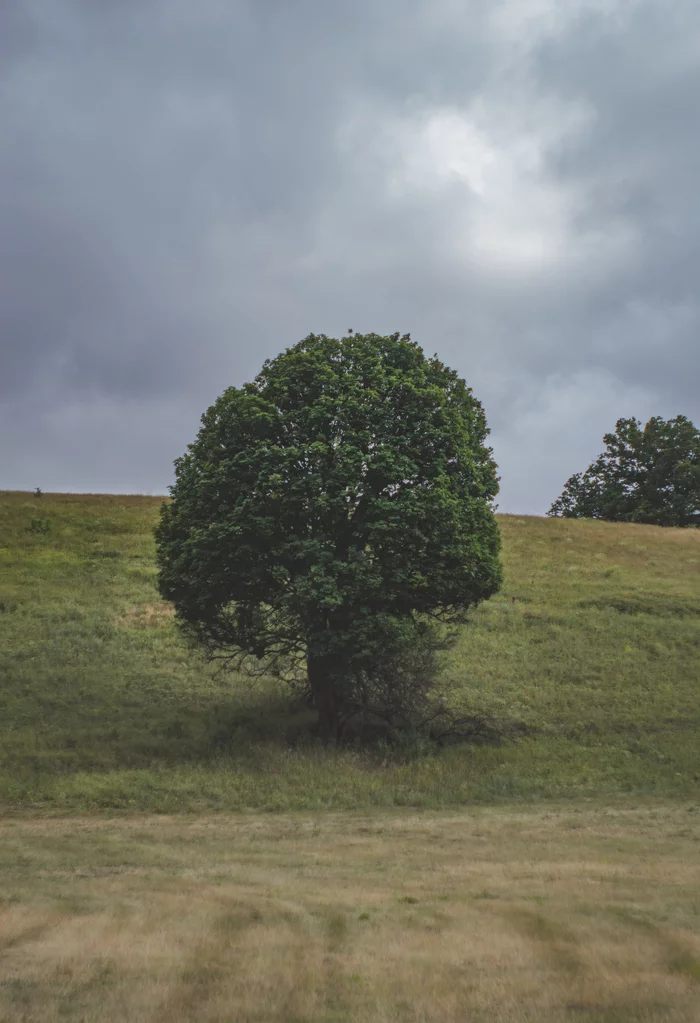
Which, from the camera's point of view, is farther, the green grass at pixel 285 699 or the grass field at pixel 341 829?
the green grass at pixel 285 699

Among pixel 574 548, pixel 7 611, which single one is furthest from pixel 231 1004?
pixel 574 548

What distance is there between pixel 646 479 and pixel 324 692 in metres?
61.4

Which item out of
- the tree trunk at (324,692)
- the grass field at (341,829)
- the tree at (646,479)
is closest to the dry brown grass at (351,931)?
the grass field at (341,829)

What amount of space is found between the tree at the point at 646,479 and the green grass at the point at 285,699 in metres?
26.1

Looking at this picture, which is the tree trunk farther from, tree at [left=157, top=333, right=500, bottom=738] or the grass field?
the grass field

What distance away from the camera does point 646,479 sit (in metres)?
75.9

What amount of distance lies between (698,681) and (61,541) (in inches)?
1354

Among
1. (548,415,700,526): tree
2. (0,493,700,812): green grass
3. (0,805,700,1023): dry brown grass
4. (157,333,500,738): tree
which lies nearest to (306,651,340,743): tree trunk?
(157,333,500,738): tree

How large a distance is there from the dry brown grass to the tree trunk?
10613 millimetres

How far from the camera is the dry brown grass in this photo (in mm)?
5082

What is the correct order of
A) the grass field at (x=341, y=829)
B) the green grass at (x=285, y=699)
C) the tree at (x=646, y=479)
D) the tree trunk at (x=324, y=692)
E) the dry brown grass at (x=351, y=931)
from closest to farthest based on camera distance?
the dry brown grass at (x=351, y=931)
the grass field at (x=341, y=829)
the green grass at (x=285, y=699)
the tree trunk at (x=324, y=692)
the tree at (x=646, y=479)

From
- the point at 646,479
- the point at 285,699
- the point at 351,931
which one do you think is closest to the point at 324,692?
the point at 285,699

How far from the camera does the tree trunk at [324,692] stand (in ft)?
74.5

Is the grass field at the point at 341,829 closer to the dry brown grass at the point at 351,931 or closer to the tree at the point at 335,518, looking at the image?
the dry brown grass at the point at 351,931
